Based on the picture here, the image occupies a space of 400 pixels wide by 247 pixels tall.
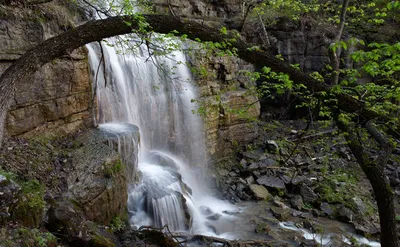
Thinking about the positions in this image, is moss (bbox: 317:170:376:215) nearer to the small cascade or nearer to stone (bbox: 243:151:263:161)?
stone (bbox: 243:151:263:161)

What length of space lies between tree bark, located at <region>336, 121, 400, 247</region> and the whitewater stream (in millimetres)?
3116

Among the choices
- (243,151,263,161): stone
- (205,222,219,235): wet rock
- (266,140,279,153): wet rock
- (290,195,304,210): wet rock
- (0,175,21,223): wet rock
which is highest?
(0,175,21,223): wet rock

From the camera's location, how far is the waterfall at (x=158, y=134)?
7.49 m

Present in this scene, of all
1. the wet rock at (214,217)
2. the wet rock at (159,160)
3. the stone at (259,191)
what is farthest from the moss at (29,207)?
the stone at (259,191)

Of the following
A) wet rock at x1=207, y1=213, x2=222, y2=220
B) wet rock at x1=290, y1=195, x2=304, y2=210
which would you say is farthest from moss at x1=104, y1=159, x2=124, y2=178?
wet rock at x1=290, y1=195, x2=304, y2=210

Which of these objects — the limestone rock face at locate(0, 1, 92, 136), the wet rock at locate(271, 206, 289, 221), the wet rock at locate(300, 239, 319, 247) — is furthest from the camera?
the wet rock at locate(271, 206, 289, 221)

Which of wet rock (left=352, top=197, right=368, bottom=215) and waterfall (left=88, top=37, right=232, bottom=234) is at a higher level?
waterfall (left=88, top=37, right=232, bottom=234)

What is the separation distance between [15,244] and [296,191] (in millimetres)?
8873

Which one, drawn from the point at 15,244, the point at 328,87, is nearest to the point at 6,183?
the point at 15,244

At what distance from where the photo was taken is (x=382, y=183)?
4500 mm

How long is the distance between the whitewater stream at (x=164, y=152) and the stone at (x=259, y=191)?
35 cm

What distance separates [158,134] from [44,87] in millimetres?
4834

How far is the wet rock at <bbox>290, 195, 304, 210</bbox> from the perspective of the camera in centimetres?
956

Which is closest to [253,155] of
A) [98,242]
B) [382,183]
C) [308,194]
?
[308,194]
